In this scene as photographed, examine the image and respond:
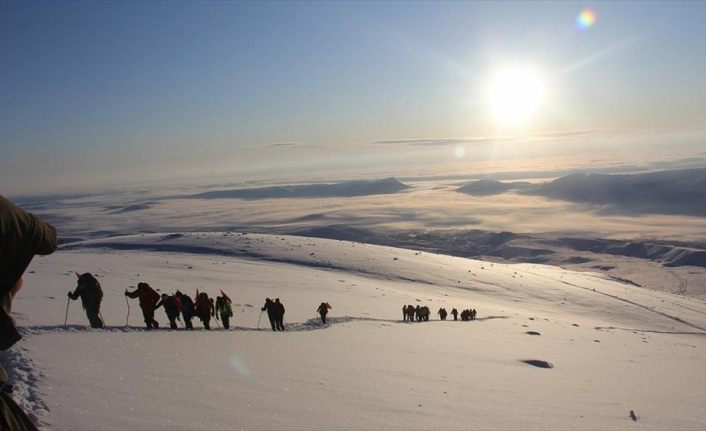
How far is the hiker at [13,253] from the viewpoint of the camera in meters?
2.16

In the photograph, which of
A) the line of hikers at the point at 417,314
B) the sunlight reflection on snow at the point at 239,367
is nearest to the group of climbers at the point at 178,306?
the sunlight reflection on snow at the point at 239,367

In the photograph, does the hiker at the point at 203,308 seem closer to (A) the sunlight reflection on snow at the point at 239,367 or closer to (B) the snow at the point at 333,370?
(B) the snow at the point at 333,370

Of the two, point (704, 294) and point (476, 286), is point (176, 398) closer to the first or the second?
point (476, 286)

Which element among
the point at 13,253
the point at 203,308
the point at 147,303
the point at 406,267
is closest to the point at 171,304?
the point at 147,303

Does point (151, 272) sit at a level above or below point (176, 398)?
below

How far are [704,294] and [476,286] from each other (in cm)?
5490

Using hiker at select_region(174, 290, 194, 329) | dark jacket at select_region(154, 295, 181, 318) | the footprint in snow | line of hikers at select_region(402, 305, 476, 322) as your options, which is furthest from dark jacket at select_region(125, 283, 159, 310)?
line of hikers at select_region(402, 305, 476, 322)

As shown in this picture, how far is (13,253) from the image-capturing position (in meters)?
2.21

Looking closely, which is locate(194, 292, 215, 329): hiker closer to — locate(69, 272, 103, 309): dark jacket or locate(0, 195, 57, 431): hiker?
locate(69, 272, 103, 309): dark jacket

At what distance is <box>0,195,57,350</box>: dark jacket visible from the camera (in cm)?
215

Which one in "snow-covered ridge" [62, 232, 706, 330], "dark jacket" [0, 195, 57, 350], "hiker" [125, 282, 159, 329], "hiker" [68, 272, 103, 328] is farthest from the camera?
"snow-covered ridge" [62, 232, 706, 330]

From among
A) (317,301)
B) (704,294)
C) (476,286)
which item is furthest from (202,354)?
(704,294)

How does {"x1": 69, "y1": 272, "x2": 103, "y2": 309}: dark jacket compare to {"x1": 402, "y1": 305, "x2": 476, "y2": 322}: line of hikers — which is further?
{"x1": 402, "y1": 305, "x2": 476, "y2": 322}: line of hikers

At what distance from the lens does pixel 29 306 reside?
1132 cm
